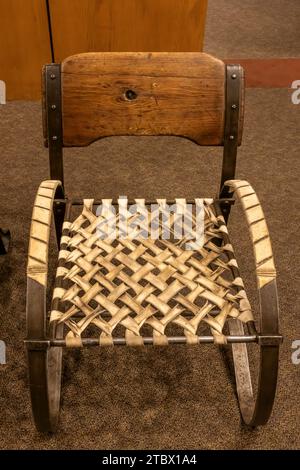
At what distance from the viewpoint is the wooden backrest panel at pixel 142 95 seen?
94cm

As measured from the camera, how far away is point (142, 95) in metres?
0.97

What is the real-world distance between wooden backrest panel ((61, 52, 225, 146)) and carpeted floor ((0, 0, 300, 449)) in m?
0.53

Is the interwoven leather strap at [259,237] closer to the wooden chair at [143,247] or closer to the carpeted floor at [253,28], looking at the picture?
the wooden chair at [143,247]

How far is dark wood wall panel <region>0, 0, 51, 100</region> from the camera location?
1938 mm

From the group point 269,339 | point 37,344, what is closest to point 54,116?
point 37,344

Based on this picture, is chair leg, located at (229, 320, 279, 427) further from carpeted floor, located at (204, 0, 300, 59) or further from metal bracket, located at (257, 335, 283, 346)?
carpeted floor, located at (204, 0, 300, 59)

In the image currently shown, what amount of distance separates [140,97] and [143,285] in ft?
1.25

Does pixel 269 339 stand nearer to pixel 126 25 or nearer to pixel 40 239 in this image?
pixel 40 239

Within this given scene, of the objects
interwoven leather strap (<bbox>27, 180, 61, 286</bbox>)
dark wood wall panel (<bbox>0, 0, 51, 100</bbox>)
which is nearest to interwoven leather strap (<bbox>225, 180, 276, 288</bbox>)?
interwoven leather strap (<bbox>27, 180, 61, 286</bbox>)

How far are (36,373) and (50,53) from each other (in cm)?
166

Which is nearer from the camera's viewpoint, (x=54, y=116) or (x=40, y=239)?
(x=40, y=239)

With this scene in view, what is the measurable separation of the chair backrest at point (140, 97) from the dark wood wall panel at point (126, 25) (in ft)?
3.74
